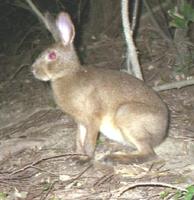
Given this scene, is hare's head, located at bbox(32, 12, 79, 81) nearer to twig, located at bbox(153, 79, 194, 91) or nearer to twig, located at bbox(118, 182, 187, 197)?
twig, located at bbox(118, 182, 187, 197)

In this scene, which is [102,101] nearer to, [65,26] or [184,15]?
[65,26]

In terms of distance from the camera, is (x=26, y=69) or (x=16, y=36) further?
(x=16, y=36)

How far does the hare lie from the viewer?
16.8ft

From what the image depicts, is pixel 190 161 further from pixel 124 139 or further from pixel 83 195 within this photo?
pixel 83 195

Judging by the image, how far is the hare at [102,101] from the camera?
5.13 m

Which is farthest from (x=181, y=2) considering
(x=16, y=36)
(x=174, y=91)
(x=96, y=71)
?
(x=16, y=36)

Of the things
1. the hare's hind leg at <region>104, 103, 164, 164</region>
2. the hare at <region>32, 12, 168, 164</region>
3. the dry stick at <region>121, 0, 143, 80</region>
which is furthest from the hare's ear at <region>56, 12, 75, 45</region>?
the dry stick at <region>121, 0, 143, 80</region>

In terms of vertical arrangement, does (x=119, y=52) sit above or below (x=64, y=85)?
below

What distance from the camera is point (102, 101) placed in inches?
208

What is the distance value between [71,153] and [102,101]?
557 millimetres

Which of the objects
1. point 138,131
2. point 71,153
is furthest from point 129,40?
point 71,153

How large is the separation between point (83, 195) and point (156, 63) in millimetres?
3818

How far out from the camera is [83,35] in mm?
9164

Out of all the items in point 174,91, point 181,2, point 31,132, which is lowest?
point 174,91
